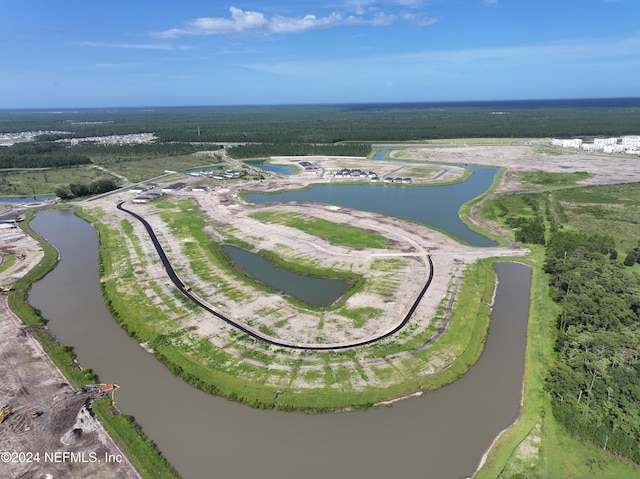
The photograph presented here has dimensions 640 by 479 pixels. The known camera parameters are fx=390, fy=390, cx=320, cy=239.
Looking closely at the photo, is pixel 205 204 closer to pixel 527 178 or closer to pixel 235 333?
pixel 235 333

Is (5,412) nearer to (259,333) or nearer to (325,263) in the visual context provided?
(259,333)

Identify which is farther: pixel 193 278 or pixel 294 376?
pixel 193 278

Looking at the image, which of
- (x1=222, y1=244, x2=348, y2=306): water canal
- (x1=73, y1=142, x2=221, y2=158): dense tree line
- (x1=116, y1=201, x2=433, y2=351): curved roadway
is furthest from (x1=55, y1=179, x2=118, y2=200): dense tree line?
(x1=73, y1=142, x2=221, y2=158): dense tree line

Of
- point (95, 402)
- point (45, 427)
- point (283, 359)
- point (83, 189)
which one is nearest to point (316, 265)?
point (283, 359)

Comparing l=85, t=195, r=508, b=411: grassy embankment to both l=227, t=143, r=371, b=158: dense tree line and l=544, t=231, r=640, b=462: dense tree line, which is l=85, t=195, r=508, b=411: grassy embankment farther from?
l=227, t=143, r=371, b=158: dense tree line

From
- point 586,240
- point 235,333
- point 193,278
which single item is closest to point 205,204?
point 193,278

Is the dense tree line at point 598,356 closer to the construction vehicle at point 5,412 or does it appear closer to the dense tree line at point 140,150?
the construction vehicle at point 5,412
